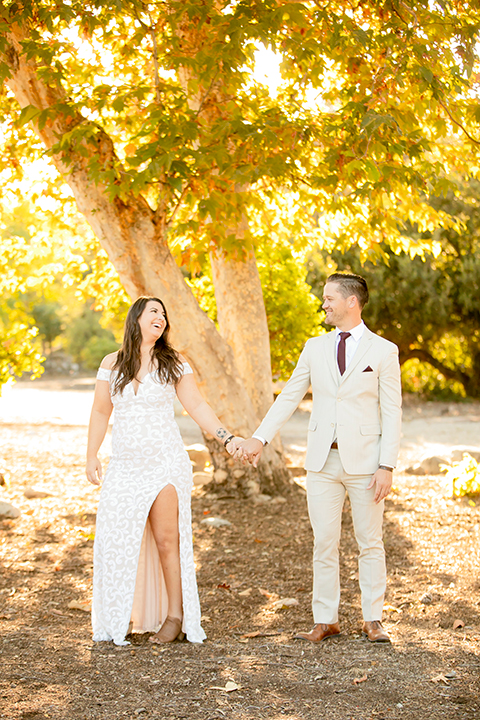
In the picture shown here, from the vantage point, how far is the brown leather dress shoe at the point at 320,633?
4.00 metres

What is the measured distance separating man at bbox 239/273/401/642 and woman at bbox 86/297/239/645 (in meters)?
0.47

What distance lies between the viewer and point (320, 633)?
402 cm

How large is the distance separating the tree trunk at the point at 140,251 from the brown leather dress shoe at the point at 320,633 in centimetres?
366

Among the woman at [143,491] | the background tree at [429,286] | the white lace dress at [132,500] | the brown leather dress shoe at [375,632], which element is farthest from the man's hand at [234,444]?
the background tree at [429,286]

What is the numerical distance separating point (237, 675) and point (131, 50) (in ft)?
18.2

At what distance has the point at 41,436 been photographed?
1376cm

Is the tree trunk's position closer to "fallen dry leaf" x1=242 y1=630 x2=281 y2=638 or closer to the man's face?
the man's face

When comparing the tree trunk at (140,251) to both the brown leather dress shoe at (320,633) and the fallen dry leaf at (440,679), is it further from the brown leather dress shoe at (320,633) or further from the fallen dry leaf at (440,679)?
the fallen dry leaf at (440,679)

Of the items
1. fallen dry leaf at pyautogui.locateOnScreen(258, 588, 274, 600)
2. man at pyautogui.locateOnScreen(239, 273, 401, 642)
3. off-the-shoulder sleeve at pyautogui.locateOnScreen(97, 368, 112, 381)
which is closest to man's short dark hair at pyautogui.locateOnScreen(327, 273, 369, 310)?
man at pyautogui.locateOnScreen(239, 273, 401, 642)

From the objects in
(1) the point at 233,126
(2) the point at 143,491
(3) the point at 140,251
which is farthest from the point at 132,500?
(3) the point at 140,251

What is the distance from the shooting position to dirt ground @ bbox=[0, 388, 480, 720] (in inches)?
122

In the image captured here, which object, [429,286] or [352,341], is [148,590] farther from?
[429,286]

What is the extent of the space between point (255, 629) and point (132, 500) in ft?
4.05

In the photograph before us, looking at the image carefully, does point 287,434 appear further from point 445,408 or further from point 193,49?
point 193,49
